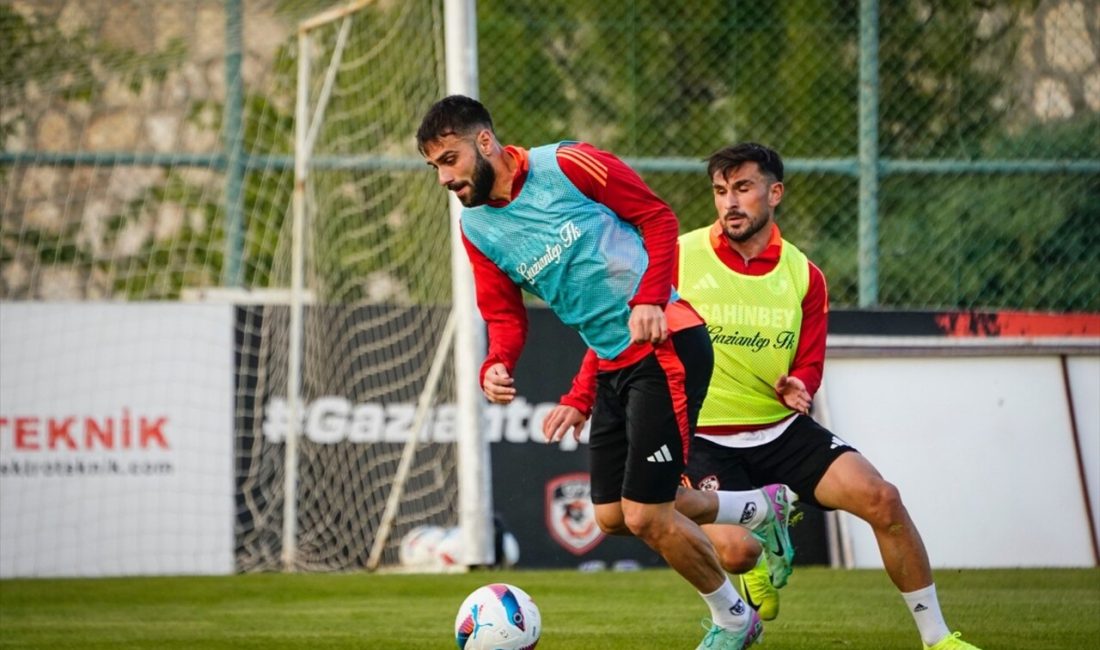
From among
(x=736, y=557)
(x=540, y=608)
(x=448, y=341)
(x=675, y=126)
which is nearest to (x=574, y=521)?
(x=448, y=341)

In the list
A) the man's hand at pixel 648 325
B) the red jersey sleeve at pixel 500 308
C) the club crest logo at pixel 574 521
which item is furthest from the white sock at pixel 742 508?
the club crest logo at pixel 574 521

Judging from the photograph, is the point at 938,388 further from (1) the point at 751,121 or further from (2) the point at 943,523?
(1) the point at 751,121

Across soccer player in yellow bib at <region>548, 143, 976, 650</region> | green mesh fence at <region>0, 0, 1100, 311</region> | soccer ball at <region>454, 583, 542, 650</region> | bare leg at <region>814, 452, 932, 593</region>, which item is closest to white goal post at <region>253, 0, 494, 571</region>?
green mesh fence at <region>0, 0, 1100, 311</region>

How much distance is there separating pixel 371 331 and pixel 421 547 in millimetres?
1602

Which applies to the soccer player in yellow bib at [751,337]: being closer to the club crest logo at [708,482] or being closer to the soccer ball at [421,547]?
the club crest logo at [708,482]

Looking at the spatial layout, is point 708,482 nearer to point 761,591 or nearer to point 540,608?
point 761,591

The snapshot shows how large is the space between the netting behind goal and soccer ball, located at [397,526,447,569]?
210mm

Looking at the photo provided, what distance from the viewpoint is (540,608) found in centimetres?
888

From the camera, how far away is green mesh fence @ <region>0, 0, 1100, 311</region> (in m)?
12.8

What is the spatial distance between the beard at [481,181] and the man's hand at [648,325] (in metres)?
0.74

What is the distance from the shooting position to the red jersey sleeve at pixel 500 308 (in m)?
6.52

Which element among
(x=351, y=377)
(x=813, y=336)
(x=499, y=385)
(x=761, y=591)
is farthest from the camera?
(x=351, y=377)

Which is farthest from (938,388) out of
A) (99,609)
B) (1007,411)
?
(99,609)

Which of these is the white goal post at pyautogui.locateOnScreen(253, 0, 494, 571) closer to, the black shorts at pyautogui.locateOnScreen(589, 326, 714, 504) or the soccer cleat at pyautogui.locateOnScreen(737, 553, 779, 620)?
the soccer cleat at pyautogui.locateOnScreen(737, 553, 779, 620)
